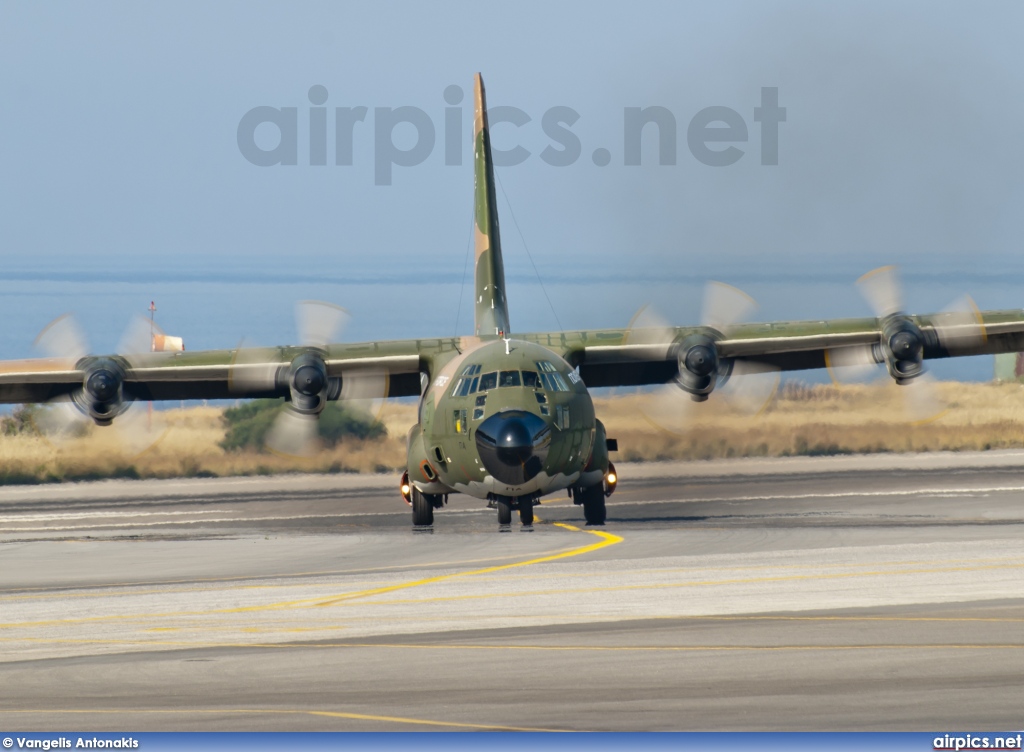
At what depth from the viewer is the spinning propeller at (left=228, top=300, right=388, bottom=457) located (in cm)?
3394

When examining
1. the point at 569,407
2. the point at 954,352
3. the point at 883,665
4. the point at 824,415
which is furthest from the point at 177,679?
the point at 824,415

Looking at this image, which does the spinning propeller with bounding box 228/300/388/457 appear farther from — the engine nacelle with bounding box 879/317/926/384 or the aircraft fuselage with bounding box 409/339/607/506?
the engine nacelle with bounding box 879/317/926/384

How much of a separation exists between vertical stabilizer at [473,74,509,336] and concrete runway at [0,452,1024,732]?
5.28 metres

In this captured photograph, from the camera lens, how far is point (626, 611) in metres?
17.3

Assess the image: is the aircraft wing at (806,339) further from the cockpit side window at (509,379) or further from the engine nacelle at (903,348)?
the cockpit side window at (509,379)

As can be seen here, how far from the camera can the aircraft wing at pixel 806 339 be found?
3369 cm

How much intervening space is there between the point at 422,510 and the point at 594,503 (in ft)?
13.5

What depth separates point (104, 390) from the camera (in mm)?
33938

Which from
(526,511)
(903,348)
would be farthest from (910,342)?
(526,511)

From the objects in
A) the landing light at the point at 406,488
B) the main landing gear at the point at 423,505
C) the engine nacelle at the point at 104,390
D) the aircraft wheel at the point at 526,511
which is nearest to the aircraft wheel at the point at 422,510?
the main landing gear at the point at 423,505

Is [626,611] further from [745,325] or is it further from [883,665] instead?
[745,325]

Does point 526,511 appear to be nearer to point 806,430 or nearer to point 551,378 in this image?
point 551,378

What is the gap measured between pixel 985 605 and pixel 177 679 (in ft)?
31.9

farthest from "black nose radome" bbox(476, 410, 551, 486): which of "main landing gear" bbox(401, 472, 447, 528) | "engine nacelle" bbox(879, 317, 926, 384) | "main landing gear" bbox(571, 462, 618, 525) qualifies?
"engine nacelle" bbox(879, 317, 926, 384)
